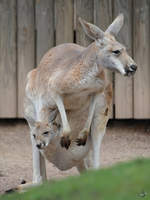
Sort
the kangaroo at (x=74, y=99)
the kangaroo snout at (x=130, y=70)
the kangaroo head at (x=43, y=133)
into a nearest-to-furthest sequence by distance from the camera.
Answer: the kangaroo snout at (x=130, y=70), the kangaroo at (x=74, y=99), the kangaroo head at (x=43, y=133)

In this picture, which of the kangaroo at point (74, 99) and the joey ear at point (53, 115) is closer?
the kangaroo at point (74, 99)

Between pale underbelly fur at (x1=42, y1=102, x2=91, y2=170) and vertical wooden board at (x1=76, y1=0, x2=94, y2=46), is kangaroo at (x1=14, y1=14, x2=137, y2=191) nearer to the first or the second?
pale underbelly fur at (x1=42, y1=102, x2=91, y2=170)

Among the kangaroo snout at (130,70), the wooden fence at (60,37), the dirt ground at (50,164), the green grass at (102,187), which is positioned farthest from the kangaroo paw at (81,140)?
the green grass at (102,187)

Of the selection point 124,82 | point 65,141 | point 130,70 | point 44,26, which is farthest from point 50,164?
point 130,70

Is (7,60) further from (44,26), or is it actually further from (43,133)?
(43,133)

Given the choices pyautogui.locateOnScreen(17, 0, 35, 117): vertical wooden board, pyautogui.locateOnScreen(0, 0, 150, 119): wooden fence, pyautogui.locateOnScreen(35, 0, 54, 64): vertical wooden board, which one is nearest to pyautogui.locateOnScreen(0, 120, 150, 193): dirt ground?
pyautogui.locateOnScreen(0, 0, 150, 119): wooden fence

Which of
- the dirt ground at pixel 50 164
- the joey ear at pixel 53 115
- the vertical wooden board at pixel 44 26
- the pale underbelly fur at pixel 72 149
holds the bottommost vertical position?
the dirt ground at pixel 50 164

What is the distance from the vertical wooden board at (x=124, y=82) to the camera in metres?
9.17

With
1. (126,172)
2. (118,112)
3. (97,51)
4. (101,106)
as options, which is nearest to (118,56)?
(97,51)

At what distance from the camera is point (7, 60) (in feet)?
30.6

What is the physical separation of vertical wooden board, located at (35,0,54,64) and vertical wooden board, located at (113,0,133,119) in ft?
2.98

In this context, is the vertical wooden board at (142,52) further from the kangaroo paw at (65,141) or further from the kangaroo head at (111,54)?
the kangaroo paw at (65,141)

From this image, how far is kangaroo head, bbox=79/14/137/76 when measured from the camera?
233 inches

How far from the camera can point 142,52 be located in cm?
917
